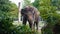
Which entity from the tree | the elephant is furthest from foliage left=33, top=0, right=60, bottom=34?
the tree

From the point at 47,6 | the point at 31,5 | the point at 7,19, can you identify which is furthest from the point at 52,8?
the point at 7,19

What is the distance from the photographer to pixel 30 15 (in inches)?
89.4

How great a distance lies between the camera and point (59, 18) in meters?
2.31

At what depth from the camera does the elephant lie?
2.27 m

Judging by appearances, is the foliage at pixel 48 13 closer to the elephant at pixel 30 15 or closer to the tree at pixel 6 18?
the elephant at pixel 30 15

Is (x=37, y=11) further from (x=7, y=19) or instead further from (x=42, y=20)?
(x=7, y=19)

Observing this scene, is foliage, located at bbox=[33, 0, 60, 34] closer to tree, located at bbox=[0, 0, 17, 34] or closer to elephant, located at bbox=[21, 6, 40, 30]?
elephant, located at bbox=[21, 6, 40, 30]

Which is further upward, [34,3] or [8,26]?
[34,3]

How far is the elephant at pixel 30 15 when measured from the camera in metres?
2.27

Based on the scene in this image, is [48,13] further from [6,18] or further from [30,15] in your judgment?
[6,18]

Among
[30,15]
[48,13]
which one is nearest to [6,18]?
[30,15]

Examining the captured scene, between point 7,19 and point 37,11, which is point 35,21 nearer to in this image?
point 37,11

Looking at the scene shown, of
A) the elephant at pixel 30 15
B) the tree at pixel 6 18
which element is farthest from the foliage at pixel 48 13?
the tree at pixel 6 18

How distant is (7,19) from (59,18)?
0.50 m
